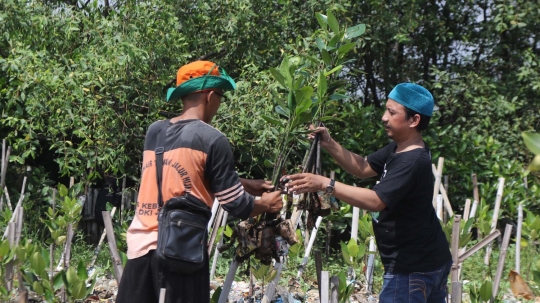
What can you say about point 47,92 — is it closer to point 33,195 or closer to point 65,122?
point 65,122

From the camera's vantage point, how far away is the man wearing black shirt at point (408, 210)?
2.88 meters

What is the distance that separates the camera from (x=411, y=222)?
2955mm

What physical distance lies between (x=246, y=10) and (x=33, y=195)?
2.42 metres

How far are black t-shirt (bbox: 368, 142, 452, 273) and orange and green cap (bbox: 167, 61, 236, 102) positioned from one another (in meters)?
0.75

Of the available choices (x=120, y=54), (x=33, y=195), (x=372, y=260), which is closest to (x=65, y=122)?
(x=120, y=54)

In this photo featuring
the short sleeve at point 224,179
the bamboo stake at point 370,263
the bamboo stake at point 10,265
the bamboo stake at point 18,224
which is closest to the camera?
the short sleeve at point 224,179

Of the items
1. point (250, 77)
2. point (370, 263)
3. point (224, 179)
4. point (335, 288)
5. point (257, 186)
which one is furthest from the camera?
point (250, 77)

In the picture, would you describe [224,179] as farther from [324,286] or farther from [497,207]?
[497,207]

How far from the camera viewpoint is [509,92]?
7.27 meters

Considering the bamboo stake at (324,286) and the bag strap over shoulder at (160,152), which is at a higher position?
the bag strap over shoulder at (160,152)

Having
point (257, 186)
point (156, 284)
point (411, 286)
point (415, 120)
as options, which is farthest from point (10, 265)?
point (415, 120)

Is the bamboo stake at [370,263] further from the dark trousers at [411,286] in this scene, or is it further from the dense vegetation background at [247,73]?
the dark trousers at [411,286]

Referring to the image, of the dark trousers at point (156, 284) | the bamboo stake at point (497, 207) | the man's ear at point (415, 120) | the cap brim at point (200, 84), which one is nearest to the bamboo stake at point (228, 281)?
the dark trousers at point (156, 284)

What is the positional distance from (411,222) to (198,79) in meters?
1.05
